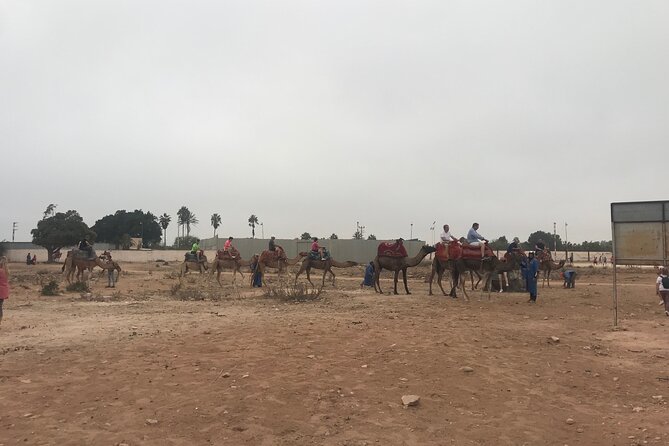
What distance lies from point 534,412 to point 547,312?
874 centimetres

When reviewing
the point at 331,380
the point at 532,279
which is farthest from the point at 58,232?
the point at 331,380

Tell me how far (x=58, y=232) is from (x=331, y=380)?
67527mm

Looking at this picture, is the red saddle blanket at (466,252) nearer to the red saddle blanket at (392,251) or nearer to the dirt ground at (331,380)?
the red saddle blanket at (392,251)

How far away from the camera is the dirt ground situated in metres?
5.62

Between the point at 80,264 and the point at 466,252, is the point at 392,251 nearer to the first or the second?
the point at 466,252

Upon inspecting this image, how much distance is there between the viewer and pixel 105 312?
45.3 feet

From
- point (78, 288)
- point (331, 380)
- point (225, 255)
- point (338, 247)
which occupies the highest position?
point (338, 247)

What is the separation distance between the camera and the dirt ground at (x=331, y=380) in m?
5.62

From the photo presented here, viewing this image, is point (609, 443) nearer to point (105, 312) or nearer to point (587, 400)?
point (587, 400)

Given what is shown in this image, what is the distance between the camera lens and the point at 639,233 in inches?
470

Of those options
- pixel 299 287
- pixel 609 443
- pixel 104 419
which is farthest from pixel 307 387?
pixel 299 287

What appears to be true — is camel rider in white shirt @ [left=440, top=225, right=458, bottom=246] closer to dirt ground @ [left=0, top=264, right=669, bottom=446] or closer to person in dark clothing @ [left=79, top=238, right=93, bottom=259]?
dirt ground @ [left=0, top=264, right=669, bottom=446]

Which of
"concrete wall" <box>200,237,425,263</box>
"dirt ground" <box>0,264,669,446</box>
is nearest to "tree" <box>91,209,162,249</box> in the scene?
"concrete wall" <box>200,237,425,263</box>

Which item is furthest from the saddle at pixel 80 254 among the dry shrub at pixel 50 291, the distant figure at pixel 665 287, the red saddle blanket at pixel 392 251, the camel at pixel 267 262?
the distant figure at pixel 665 287
